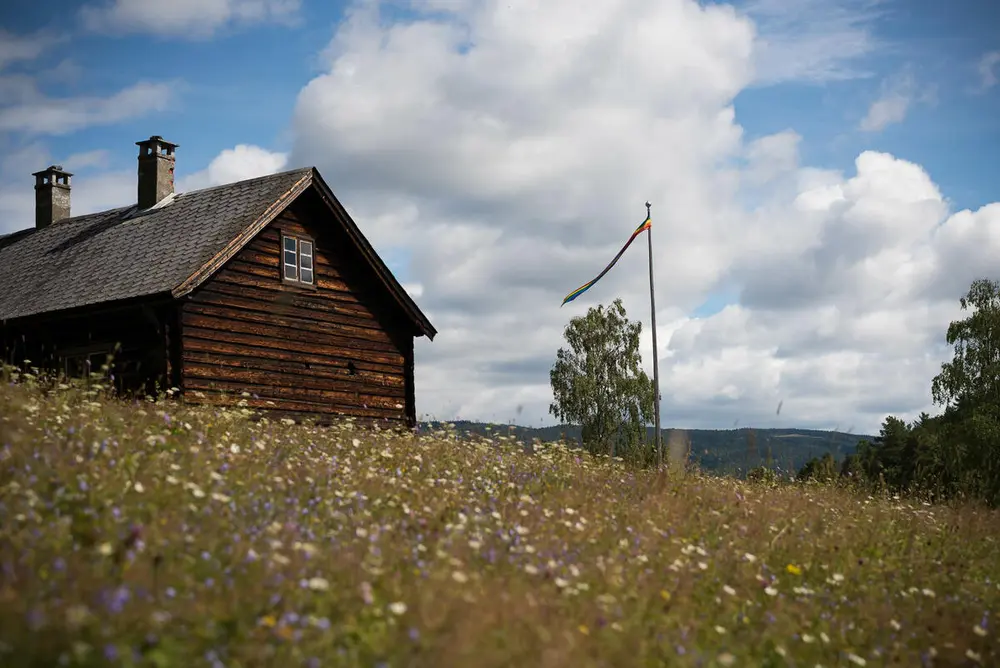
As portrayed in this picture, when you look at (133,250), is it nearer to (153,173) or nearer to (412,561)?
(153,173)

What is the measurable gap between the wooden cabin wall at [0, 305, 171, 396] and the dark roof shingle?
18.6 inches

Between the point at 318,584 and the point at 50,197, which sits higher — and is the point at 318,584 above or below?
below

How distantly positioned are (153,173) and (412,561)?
64.2ft

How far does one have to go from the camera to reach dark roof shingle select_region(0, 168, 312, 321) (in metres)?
18.5

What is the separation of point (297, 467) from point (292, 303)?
1077 cm

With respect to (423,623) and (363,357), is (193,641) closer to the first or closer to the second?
(423,623)

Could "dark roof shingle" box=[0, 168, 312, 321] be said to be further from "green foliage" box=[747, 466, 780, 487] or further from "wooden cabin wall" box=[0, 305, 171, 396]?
"green foliage" box=[747, 466, 780, 487]

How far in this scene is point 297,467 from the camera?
9656mm

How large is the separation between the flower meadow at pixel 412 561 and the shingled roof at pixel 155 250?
264 inches

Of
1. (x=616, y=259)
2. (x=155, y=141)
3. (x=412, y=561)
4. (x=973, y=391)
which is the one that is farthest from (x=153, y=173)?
(x=973, y=391)

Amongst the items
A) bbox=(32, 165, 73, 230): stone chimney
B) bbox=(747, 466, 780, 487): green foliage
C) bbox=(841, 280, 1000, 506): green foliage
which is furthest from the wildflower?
bbox=(841, 280, 1000, 506): green foliage

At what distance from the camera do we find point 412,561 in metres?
7.17

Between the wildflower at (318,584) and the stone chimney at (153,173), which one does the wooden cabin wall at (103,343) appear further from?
the wildflower at (318,584)

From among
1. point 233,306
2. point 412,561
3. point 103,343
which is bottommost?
point 412,561
